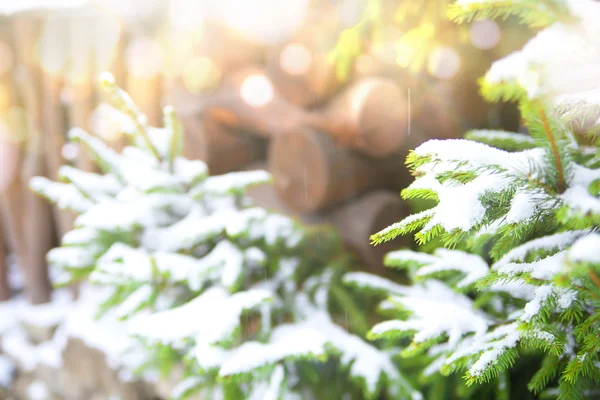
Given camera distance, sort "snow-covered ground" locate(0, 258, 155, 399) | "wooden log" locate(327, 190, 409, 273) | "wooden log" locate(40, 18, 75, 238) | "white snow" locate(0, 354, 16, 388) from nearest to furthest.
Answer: "wooden log" locate(327, 190, 409, 273) < "snow-covered ground" locate(0, 258, 155, 399) < "wooden log" locate(40, 18, 75, 238) < "white snow" locate(0, 354, 16, 388)

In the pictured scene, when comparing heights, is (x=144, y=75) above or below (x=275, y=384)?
above

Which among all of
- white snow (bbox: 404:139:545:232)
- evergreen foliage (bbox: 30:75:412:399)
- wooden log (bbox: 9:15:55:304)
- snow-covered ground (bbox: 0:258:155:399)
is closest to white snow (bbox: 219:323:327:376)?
evergreen foliage (bbox: 30:75:412:399)

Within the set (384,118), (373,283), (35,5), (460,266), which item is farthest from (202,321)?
(35,5)

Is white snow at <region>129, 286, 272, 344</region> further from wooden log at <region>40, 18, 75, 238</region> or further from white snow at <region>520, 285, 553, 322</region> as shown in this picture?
wooden log at <region>40, 18, 75, 238</region>

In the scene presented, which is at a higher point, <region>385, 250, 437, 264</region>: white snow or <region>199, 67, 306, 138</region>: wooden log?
<region>199, 67, 306, 138</region>: wooden log

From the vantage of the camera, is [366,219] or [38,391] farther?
[38,391]

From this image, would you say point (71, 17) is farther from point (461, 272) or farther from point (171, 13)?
point (461, 272)

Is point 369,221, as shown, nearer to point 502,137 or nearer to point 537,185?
point 502,137
